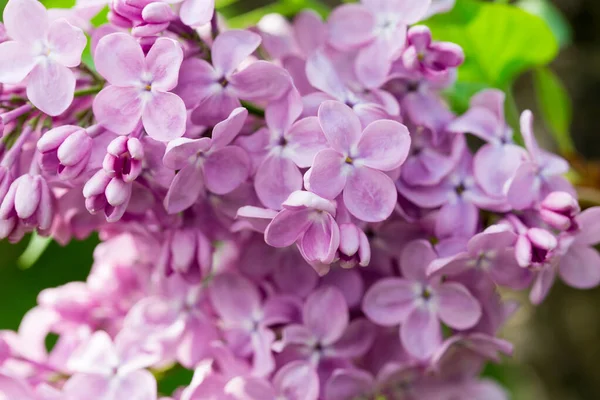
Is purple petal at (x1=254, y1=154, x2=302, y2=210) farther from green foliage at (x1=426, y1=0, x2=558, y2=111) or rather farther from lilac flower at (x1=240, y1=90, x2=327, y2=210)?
green foliage at (x1=426, y1=0, x2=558, y2=111)

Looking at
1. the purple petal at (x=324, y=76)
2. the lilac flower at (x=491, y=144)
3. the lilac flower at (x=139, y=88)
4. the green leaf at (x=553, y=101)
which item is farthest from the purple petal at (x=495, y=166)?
the green leaf at (x=553, y=101)

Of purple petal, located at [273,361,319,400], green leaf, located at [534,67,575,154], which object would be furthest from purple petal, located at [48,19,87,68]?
green leaf, located at [534,67,575,154]

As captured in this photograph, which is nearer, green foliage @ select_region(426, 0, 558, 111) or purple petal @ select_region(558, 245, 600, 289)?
purple petal @ select_region(558, 245, 600, 289)

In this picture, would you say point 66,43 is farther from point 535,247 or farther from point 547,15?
point 547,15

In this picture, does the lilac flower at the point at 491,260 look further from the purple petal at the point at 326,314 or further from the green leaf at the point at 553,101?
the green leaf at the point at 553,101

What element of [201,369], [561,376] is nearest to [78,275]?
[561,376]

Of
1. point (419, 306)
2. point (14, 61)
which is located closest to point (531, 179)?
point (419, 306)

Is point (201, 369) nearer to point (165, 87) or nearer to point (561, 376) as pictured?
point (165, 87)
